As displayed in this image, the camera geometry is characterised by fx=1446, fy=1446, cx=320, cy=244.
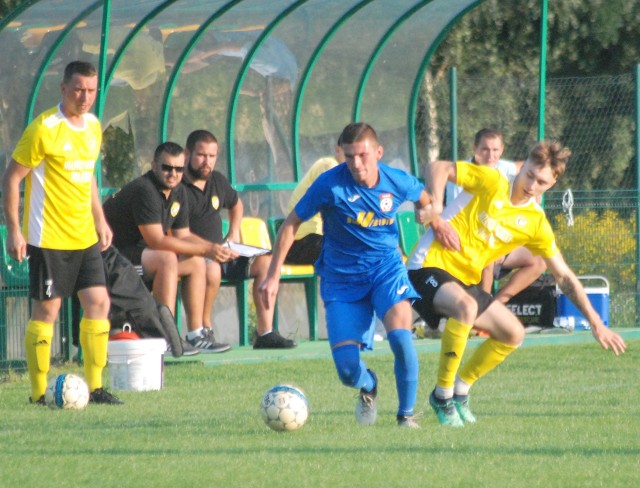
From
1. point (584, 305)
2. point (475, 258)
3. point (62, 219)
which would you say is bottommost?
point (584, 305)

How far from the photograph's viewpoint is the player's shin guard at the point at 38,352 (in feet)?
30.1

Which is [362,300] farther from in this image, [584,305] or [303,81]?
[303,81]

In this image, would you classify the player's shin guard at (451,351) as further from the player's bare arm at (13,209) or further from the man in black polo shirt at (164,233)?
the man in black polo shirt at (164,233)

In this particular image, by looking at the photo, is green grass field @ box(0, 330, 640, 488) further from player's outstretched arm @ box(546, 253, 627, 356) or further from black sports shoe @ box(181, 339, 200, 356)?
black sports shoe @ box(181, 339, 200, 356)

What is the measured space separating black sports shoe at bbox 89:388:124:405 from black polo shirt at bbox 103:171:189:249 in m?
2.49

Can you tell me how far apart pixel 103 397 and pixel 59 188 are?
1.36 meters

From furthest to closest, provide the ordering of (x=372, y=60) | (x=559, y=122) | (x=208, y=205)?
(x=559, y=122) < (x=372, y=60) < (x=208, y=205)

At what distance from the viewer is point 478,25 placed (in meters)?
25.6

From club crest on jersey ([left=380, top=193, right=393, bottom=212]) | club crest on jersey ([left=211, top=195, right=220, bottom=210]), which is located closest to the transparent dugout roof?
club crest on jersey ([left=211, top=195, right=220, bottom=210])

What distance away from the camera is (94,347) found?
9.28 metres

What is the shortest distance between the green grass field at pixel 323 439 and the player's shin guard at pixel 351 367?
0.79 ft

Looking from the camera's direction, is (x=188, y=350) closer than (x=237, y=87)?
Yes

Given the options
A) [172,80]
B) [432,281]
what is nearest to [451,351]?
[432,281]

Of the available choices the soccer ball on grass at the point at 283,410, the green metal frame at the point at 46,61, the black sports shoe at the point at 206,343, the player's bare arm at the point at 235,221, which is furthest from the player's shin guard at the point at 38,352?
the green metal frame at the point at 46,61
